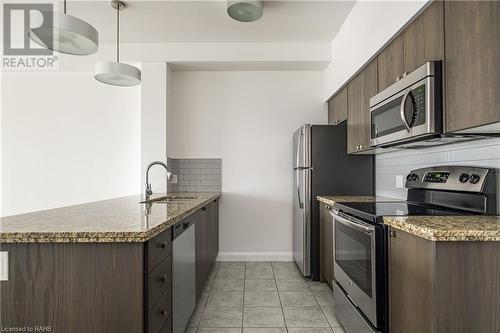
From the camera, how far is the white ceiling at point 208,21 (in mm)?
2805

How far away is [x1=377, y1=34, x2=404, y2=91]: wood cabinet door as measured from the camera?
198 centimetres

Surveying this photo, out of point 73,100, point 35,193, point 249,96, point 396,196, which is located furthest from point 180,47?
point 396,196

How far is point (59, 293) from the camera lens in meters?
1.17

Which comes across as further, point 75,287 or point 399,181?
point 399,181

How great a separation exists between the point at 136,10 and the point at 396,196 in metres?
3.03

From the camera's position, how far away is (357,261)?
74.0 inches

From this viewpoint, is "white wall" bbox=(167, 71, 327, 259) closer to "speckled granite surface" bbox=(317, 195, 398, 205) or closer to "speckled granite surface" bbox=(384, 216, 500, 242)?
"speckled granite surface" bbox=(317, 195, 398, 205)

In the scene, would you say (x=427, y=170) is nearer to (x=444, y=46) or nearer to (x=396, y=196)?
(x=396, y=196)

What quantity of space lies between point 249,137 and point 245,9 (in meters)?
1.65

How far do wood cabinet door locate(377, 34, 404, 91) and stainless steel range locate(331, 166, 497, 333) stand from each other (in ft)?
2.27

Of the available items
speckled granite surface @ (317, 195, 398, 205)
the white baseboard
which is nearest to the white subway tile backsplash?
the white baseboard

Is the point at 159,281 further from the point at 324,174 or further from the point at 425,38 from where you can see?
the point at 324,174
